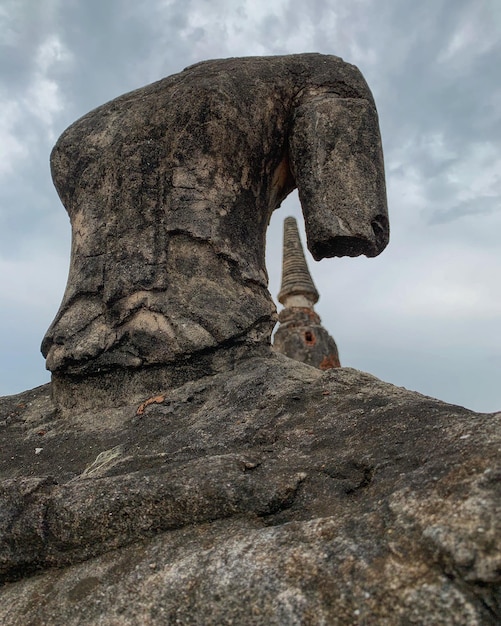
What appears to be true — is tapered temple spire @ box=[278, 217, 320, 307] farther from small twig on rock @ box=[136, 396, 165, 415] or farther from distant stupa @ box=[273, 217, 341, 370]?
small twig on rock @ box=[136, 396, 165, 415]

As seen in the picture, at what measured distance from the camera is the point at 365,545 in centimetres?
142

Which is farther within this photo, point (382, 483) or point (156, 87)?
point (156, 87)

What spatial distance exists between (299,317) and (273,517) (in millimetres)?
11225

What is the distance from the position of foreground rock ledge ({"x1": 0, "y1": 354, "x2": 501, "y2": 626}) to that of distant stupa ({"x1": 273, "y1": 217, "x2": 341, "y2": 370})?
8.93m

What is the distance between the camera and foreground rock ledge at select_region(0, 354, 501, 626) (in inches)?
52.0

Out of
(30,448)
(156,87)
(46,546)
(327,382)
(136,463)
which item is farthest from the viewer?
(156,87)

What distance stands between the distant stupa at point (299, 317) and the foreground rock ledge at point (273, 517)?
8929 millimetres

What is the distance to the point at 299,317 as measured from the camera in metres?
12.9

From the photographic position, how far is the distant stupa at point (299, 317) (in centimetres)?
1193

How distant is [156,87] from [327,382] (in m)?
2.08

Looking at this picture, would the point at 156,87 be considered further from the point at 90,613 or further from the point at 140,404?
the point at 90,613

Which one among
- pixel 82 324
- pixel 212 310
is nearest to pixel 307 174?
pixel 212 310

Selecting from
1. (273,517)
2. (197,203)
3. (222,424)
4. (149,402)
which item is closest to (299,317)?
(197,203)

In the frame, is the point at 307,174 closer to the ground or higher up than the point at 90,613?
higher up
